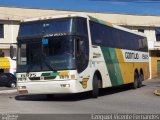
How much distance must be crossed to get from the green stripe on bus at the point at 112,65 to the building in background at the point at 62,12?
805 inches

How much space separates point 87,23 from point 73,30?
1368 mm

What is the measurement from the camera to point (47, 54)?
18422mm

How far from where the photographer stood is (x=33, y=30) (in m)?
19.1

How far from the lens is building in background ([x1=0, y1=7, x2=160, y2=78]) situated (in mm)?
43344

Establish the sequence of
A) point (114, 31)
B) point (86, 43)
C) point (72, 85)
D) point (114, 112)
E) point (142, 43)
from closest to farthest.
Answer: point (114, 112) → point (72, 85) → point (86, 43) → point (114, 31) → point (142, 43)

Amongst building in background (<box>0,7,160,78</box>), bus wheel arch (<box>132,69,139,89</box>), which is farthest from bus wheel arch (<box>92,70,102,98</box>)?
building in background (<box>0,7,160,78</box>)

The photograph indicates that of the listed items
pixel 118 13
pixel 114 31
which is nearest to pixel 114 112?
pixel 114 31

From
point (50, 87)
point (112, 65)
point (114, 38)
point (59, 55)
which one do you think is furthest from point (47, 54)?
point (114, 38)

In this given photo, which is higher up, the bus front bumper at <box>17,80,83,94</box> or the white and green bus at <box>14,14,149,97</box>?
the white and green bus at <box>14,14,149,97</box>

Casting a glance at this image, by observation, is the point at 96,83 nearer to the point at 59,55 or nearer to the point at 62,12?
the point at 59,55

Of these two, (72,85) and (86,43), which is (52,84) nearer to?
(72,85)

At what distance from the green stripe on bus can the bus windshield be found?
3483mm

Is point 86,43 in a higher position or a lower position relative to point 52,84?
higher

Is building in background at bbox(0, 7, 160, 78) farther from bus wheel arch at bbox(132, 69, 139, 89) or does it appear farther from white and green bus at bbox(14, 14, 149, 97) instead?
white and green bus at bbox(14, 14, 149, 97)
